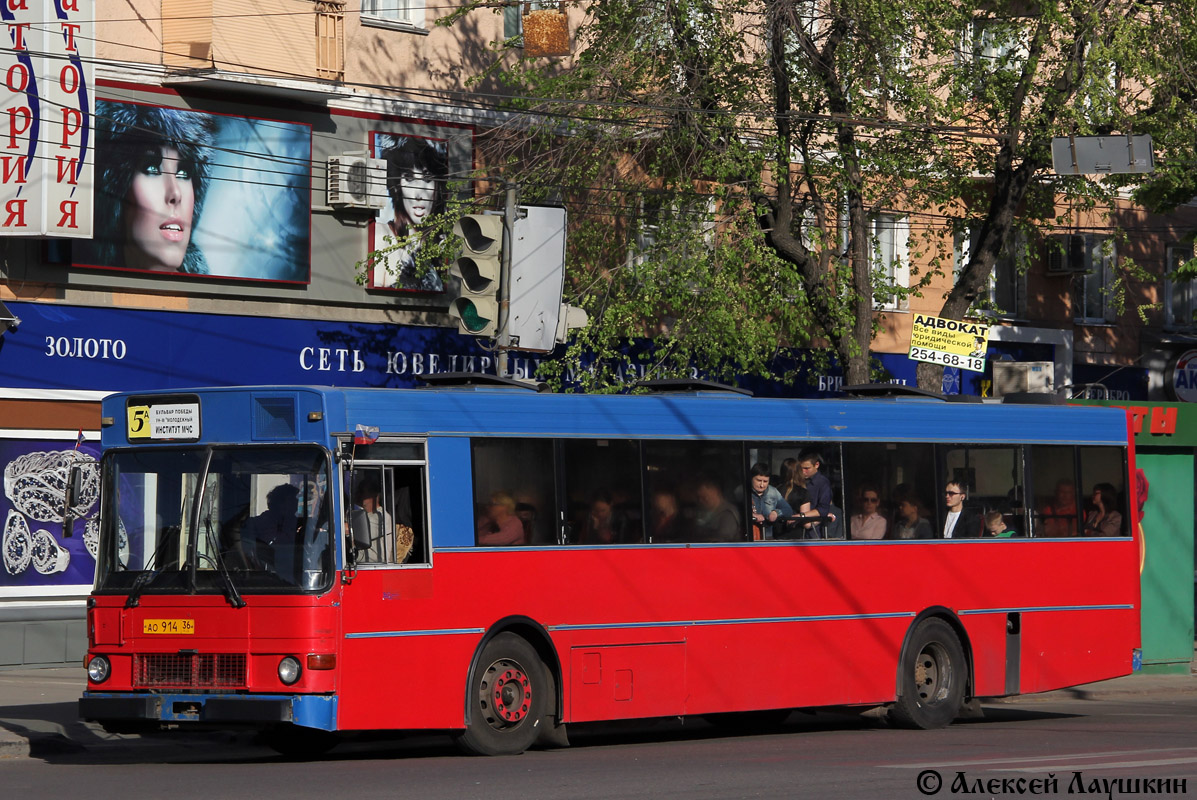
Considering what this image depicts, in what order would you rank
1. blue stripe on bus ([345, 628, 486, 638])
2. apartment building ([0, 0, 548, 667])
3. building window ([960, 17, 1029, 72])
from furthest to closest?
building window ([960, 17, 1029, 72])
apartment building ([0, 0, 548, 667])
blue stripe on bus ([345, 628, 486, 638])

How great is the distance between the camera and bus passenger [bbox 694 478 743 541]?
47.4 feet

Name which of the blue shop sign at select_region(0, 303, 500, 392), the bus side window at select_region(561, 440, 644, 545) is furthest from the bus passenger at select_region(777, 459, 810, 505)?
the blue shop sign at select_region(0, 303, 500, 392)

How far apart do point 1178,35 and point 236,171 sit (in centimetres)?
1152

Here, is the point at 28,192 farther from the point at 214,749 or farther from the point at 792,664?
the point at 792,664

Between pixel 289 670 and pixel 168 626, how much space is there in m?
0.94

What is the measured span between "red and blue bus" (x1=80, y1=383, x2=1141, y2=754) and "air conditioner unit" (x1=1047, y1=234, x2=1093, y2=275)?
539 inches

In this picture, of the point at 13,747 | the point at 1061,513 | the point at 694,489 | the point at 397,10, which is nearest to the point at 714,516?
the point at 694,489

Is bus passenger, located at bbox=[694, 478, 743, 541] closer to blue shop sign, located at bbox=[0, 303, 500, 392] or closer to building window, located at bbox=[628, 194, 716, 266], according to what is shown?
building window, located at bbox=[628, 194, 716, 266]

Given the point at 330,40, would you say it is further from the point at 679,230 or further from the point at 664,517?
the point at 664,517

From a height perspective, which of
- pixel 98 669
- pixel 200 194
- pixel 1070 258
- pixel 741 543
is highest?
pixel 1070 258

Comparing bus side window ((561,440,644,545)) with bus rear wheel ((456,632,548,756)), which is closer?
bus rear wheel ((456,632,548,756))

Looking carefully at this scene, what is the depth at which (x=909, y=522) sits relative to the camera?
52.2 feet

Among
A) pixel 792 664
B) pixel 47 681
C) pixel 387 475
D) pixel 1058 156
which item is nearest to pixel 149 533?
pixel 387 475

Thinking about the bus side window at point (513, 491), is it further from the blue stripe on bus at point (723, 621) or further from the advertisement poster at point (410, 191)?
the advertisement poster at point (410, 191)
